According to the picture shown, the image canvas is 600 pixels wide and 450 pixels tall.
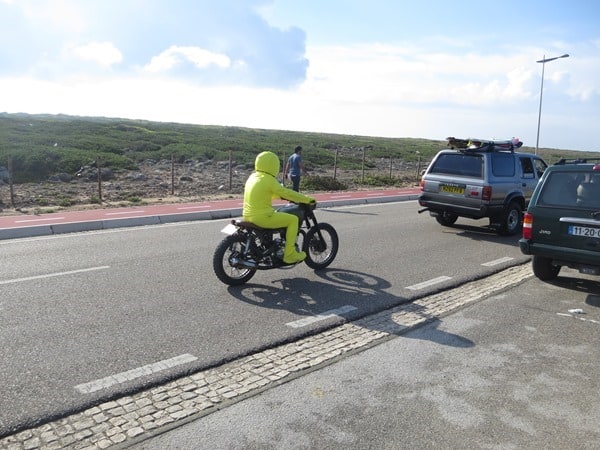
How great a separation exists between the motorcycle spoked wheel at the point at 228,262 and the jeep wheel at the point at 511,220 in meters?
6.69

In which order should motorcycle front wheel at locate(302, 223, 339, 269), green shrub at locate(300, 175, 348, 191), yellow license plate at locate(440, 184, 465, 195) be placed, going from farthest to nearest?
1. green shrub at locate(300, 175, 348, 191)
2. yellow license plate at locate(440, 184, 465, 195)
3. motorcycle front wheel at locate(302, 223, 339, 269)

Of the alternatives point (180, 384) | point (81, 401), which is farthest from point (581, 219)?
point (81, 401)

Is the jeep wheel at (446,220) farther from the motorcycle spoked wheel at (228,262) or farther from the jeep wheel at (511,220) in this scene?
the motorcycle spoked wheel at (228,262)

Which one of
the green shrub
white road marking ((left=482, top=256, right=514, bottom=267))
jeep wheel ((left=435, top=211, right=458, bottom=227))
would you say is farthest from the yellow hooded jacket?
the green shrub

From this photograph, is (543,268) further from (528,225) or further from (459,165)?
(459,165)

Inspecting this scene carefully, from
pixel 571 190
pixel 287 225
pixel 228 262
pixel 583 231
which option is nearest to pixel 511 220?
pixel 571 190

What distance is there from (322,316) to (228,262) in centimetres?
162

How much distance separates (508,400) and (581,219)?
12.1 ft

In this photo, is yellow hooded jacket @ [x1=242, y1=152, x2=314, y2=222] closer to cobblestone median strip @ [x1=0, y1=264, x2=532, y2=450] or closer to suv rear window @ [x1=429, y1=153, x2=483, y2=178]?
cobblestone median strip @ [x1=0, y1=264, x2=532, y2=450]

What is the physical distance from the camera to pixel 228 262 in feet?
22.8

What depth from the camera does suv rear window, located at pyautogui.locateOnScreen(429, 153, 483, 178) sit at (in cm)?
1159

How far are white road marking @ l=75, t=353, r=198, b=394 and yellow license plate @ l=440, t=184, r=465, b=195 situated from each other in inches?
326

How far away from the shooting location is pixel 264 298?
650 centimetres

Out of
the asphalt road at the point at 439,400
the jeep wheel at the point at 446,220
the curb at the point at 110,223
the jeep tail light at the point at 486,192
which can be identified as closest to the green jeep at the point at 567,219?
the asphalt road at the point at 439,400
